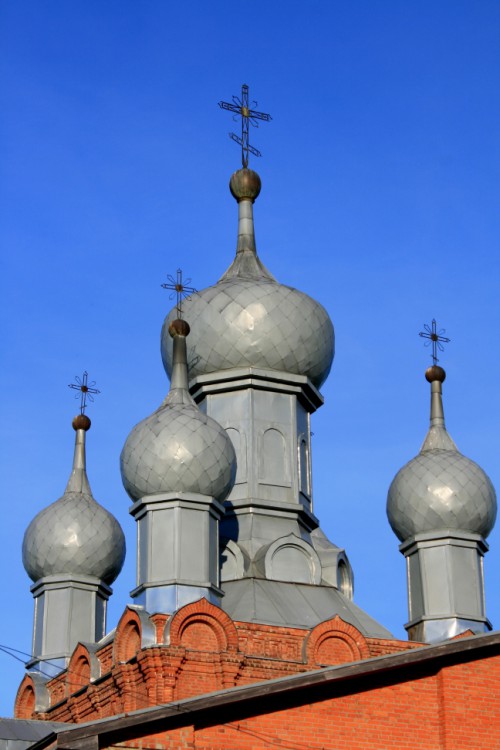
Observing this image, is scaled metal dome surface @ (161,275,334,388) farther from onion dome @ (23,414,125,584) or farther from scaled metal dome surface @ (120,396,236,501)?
onion dome @ (23,414,125,584)

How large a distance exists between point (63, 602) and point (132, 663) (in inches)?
166

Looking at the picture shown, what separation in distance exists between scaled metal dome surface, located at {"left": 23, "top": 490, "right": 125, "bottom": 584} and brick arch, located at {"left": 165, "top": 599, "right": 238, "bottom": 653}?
15.5 ft

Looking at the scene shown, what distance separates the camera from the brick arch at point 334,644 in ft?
80.9

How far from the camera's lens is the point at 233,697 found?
16.9 metres

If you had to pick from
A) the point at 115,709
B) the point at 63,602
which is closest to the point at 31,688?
the point at 63,602

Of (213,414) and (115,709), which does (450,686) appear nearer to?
(115,709)

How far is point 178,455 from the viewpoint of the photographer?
81.3 ft

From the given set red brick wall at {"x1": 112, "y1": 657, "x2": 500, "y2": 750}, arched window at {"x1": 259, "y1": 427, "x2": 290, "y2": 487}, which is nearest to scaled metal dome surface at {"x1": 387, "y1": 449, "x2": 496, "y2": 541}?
arched window at {"x1": 259, "y1": 427, "x2": 290, "y2": 487}

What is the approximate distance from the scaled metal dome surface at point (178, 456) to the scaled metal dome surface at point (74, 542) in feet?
10.3

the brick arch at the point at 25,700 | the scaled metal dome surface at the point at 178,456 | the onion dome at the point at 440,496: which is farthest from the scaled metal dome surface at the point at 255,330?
the brick arch at the point at 25,700

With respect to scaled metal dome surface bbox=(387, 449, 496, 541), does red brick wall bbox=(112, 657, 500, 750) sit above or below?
below

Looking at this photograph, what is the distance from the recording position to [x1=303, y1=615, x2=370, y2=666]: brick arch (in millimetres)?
24672

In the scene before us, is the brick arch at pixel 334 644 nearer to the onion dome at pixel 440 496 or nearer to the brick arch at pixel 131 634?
the brick arch at pixel 131 634

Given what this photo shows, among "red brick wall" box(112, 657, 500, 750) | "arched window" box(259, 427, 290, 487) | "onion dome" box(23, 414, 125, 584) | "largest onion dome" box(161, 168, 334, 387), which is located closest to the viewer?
"red brick wall" box(112, 657, 500, 750)
